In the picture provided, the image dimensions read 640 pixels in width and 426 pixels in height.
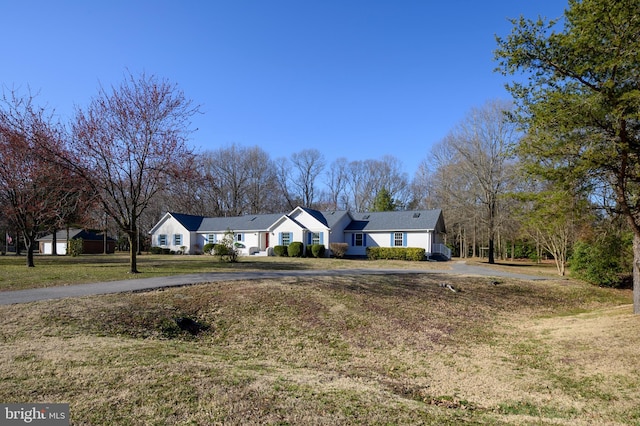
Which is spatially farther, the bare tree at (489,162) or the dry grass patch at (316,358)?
the bare tree at (489,162)

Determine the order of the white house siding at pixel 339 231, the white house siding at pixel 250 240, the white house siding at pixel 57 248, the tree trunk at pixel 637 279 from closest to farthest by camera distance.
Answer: the tree trunk at pixel 637 279 < the white house siding at pixel 339 231 < the white house siding at pixel 250 240 < the white house siding at pixel 57 248

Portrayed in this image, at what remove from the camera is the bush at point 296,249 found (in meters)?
31.5

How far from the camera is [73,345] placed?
6422 millimetres

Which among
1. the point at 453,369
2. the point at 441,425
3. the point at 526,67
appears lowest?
the point at 453,369

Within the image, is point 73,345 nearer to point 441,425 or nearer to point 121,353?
point 121,353

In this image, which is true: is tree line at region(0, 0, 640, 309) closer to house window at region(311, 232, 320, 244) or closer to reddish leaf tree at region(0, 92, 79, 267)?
reddish leaf tree at region(0, 92, 79, 267)

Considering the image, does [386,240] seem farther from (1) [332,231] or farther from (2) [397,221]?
(1) [332,231]

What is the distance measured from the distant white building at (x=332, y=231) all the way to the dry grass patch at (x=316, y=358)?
17.6 m

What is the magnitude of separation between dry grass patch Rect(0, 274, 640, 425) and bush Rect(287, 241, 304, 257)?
56.7 ft

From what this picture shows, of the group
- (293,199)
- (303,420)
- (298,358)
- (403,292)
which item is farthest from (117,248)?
(303,420)

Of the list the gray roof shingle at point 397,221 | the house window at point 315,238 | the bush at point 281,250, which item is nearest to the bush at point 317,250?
the house window at point 315,238

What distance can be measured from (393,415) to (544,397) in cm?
300

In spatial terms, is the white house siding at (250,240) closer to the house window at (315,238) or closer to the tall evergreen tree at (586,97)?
the house window at (315,238)

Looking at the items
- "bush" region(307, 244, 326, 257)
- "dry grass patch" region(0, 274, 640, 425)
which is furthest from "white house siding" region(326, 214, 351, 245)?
"dry grass patch" region(0, 274, 640, 425)
